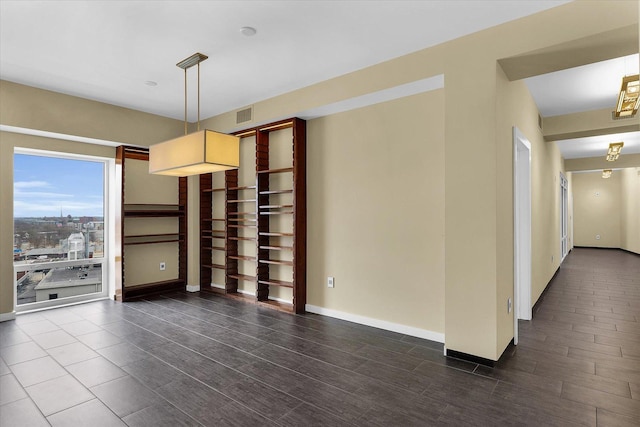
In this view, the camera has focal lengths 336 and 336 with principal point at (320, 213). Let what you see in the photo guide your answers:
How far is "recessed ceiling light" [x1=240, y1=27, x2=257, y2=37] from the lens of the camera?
2983mm

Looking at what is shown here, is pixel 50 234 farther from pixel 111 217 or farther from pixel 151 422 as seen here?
pixel 151 422

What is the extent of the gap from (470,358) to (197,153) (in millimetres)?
3193

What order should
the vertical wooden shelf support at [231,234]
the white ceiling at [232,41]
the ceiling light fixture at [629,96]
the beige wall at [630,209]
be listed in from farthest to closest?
the beige wall at [630,209] → the vertical wooden shelf support at [231,234] → the ceiling light fixture at [629,96] → the white ceiling at [232,41]

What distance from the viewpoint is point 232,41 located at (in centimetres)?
321

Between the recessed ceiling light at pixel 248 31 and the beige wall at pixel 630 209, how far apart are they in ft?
39.9

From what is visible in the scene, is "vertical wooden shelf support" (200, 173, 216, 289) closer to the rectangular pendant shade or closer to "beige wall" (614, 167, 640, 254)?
the rectangular pendant shade

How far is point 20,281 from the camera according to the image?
4695mm

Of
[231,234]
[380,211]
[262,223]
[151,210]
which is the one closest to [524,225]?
[380,211]

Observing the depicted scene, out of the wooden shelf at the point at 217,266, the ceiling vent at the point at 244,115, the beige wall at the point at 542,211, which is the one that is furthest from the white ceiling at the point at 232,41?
the wooden shelf at the point at 217,266

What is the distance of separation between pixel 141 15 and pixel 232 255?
3629mm

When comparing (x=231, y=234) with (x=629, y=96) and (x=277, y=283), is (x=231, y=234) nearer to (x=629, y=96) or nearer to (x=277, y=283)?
(x=277, y=283)

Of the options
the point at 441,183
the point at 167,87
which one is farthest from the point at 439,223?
the point at 167,87

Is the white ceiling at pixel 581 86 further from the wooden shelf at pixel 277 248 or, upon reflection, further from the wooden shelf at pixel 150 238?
the wooden shelf at pixel 150 238

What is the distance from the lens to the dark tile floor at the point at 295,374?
7.44 ft
